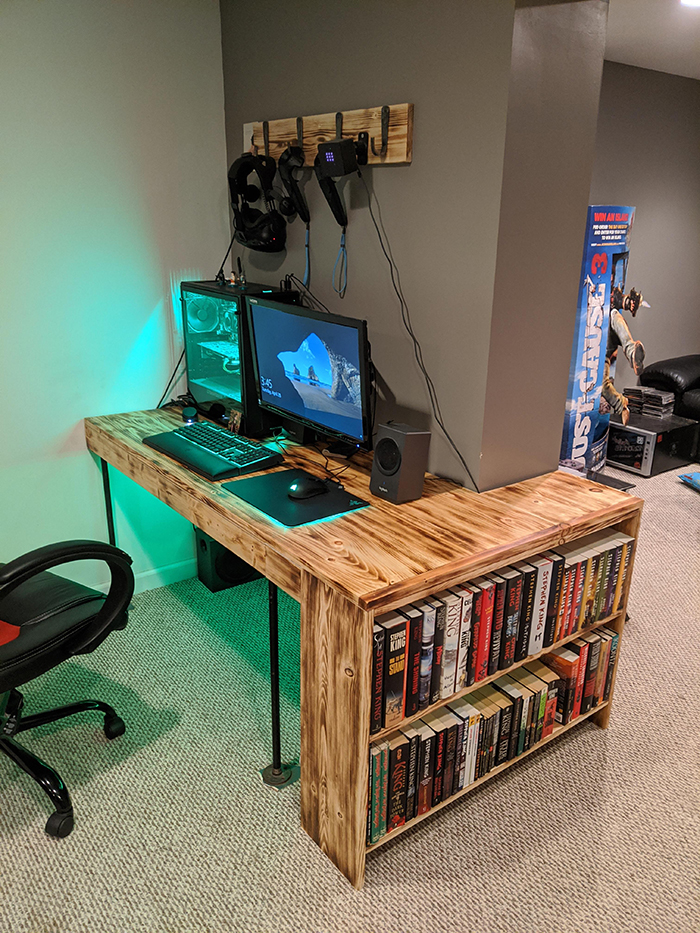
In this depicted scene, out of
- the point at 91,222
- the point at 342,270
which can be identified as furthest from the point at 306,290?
the point at 91,222

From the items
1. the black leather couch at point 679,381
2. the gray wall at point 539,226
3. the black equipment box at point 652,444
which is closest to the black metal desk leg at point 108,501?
the gray wall at point 539,226

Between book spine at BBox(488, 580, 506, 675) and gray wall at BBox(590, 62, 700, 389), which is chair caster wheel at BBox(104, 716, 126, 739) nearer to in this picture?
book spine at BBox(488, 580, 506, 675)

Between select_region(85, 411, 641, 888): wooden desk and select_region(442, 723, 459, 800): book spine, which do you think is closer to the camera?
select_region(85, 411, 641, 888): wooden desk

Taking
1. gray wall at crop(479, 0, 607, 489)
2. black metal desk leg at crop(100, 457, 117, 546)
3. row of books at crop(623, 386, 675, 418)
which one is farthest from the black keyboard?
row of books at crop(623, 386, 675, 418)

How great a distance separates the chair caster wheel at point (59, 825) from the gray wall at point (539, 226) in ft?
4.50

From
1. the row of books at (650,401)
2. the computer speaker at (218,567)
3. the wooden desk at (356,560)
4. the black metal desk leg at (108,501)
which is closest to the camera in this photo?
the wooden desk at (356,560)

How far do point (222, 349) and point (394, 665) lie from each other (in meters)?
1.39

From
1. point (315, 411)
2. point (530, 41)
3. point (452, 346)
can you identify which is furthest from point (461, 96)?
point (315, 411)

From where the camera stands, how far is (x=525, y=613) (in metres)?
1.76

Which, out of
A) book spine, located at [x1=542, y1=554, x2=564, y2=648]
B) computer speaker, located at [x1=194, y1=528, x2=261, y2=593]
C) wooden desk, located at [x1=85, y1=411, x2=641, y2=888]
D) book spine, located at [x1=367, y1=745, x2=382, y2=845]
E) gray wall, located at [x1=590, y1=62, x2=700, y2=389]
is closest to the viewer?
wooden desk, located at [x1=85, y1=411, x2=641, y2=888]

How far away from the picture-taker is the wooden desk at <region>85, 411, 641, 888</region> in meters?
1.46

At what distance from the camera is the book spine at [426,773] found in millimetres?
1667

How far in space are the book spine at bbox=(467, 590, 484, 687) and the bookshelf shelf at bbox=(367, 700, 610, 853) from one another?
1.6 inches

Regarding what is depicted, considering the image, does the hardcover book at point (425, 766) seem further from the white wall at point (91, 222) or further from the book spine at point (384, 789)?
the white wall at point (91, 222)
